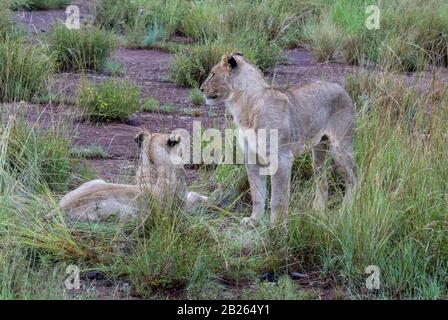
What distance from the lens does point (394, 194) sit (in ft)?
23.1

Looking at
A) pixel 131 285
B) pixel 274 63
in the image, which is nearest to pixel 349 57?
pixel 274 63

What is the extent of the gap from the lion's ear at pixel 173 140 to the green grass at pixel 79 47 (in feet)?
16.1

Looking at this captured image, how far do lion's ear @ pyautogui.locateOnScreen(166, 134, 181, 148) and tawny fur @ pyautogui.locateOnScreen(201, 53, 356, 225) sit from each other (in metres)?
0.57

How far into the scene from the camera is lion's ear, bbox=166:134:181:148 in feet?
25.5

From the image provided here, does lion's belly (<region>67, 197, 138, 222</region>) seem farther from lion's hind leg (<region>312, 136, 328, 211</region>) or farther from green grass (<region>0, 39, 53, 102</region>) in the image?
green grass (<region>0, 39, 53, 102</region>)

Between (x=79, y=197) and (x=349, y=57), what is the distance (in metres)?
6.72

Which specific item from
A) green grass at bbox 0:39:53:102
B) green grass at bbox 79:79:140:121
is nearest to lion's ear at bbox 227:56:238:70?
green grass at bbox 79:79:140:121

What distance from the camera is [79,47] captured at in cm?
1262

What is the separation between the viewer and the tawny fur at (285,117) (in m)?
7.94

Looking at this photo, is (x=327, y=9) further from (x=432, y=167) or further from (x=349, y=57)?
(x=432, y=167)

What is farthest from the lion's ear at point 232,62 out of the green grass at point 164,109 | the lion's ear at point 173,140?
the green grass at point 164,109

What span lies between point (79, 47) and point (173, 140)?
5.14 meters

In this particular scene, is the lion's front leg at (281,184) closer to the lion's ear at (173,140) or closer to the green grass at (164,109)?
the lion's ear at (173,140)

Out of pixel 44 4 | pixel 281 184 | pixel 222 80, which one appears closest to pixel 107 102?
pixel 222 80
